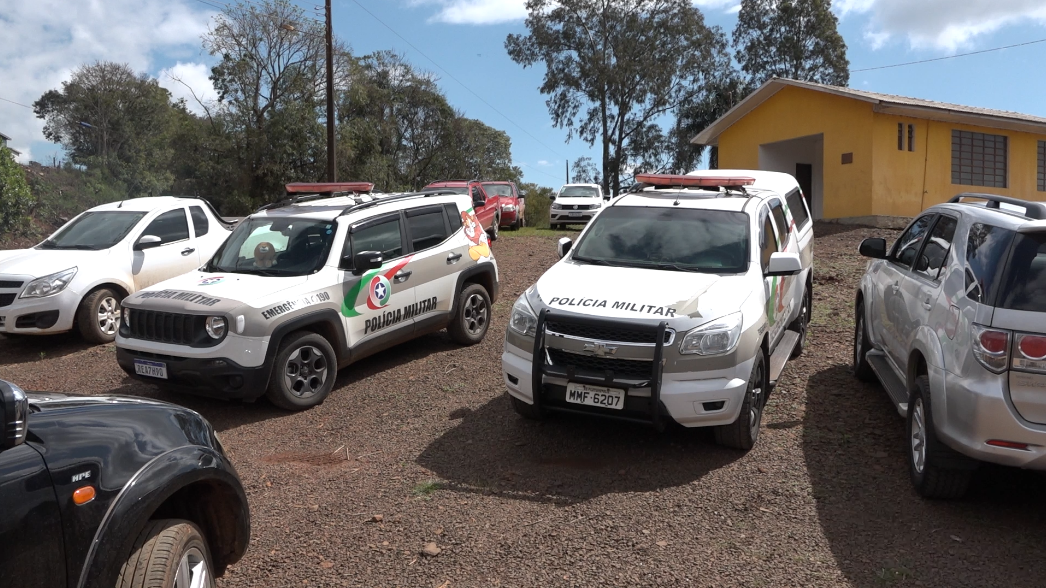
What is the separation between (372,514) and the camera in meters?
4.94

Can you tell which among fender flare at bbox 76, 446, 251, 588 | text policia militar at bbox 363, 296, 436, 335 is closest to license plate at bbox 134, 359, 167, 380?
text policia militar at bbox 363, 296, 436, 335

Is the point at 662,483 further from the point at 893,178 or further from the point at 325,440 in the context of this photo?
the point at 893,178

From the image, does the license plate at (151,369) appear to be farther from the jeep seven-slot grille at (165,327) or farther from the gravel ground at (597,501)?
the gravel ground at (597,501)

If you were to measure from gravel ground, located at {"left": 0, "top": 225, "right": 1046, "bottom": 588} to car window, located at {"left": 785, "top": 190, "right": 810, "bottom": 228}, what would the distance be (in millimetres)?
2023

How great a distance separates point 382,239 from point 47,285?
4189 millimetres

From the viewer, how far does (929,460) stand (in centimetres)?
459

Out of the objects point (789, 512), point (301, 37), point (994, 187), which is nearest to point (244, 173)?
point (301, 37)

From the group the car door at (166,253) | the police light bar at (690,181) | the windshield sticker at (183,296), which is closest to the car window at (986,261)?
the police light bar at (690,181)

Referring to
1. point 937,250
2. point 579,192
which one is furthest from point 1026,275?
point 579,192

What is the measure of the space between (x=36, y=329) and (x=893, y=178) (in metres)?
18.6

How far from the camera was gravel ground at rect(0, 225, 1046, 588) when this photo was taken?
13.8ft

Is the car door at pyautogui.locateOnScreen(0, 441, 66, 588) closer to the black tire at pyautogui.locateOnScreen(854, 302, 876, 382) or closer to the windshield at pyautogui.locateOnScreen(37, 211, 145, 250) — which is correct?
the black tire at pyautogui.locateOnScreen(854, 302, 876, 382)

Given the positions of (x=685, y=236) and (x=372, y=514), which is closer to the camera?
(x=372, y=514)

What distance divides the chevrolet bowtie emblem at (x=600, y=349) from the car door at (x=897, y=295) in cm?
196
